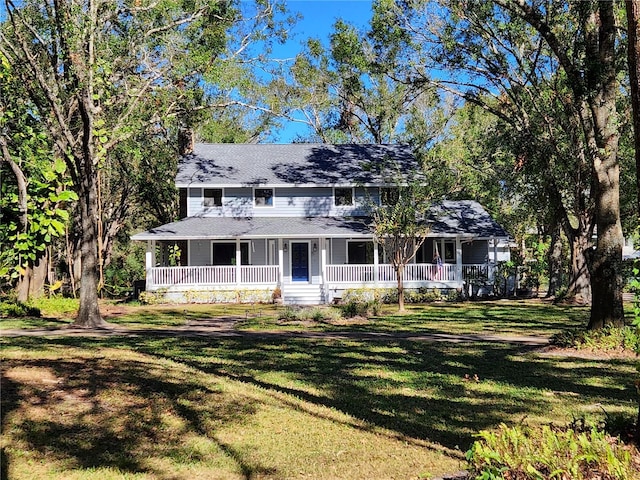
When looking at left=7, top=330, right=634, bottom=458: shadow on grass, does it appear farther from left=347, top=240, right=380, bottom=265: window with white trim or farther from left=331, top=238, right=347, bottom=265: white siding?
left=347, top=240, right=380, bottom=265: window with white trim

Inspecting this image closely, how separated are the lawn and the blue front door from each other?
14.9 metres

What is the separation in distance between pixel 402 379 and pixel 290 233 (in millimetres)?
16596

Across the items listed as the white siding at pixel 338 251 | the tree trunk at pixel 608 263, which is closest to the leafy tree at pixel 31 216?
the tree trunk at pixel 608 263

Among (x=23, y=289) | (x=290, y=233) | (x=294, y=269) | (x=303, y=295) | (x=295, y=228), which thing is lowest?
(x=303, y=295)

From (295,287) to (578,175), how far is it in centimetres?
1326

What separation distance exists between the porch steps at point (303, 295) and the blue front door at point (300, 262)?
4.93 ft

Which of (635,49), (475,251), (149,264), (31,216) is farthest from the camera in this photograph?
(475,251)

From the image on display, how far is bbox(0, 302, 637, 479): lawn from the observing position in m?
5.03

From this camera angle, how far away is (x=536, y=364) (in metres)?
9.81

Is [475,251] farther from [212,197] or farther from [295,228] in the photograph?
[212,197]

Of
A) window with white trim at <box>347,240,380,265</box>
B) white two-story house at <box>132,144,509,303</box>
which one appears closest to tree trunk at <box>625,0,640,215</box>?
white two-story house at <box>132,144,509,303</box>

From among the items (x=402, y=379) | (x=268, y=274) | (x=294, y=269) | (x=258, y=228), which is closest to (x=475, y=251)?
(x=294, y=269)

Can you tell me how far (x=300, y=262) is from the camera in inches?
1072

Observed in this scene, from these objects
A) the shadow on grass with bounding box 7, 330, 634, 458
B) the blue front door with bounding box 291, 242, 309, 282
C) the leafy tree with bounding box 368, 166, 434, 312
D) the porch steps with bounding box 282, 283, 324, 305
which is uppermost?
the leafy tree with bounding box 368, 166, 434, 312
